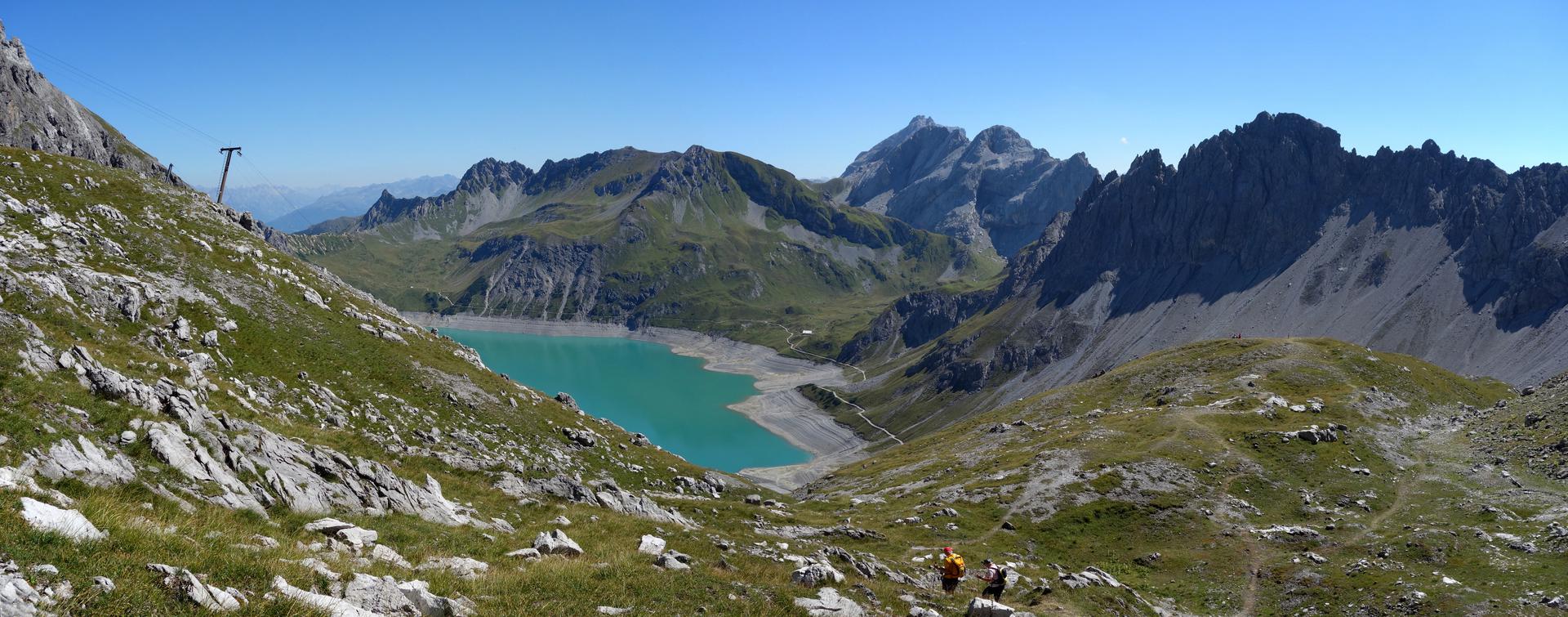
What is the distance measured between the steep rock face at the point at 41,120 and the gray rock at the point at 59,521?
535ft

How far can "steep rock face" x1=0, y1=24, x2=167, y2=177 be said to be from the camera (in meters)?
151

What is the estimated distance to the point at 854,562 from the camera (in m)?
37.6

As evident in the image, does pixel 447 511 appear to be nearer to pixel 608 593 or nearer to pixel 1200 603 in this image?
pixel 608 593

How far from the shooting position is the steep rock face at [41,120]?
151125mm

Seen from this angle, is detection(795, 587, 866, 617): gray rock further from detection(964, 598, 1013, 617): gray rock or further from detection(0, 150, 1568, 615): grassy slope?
detection(964, 598, 1013, 617): gray rock

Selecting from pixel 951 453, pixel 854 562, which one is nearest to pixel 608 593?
pixel 854 562

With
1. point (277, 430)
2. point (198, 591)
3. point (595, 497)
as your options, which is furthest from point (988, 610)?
point (277, 430)

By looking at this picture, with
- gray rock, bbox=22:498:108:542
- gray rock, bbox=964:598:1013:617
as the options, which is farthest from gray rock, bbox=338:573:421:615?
gray rock, bbox=964:598:1013:617

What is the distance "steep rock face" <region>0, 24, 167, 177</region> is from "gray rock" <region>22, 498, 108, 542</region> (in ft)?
535

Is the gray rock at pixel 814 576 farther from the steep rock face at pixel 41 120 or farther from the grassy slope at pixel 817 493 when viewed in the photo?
the steep rock face at pixel 41 120

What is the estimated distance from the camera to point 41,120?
162 m

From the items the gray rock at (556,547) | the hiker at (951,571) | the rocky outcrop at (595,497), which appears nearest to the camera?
the gray rock at (556,547)

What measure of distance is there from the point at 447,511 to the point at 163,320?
113 ft

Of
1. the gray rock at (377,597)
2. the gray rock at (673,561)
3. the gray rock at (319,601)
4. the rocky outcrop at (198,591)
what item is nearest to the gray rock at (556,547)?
the gray rock at (673,561)
